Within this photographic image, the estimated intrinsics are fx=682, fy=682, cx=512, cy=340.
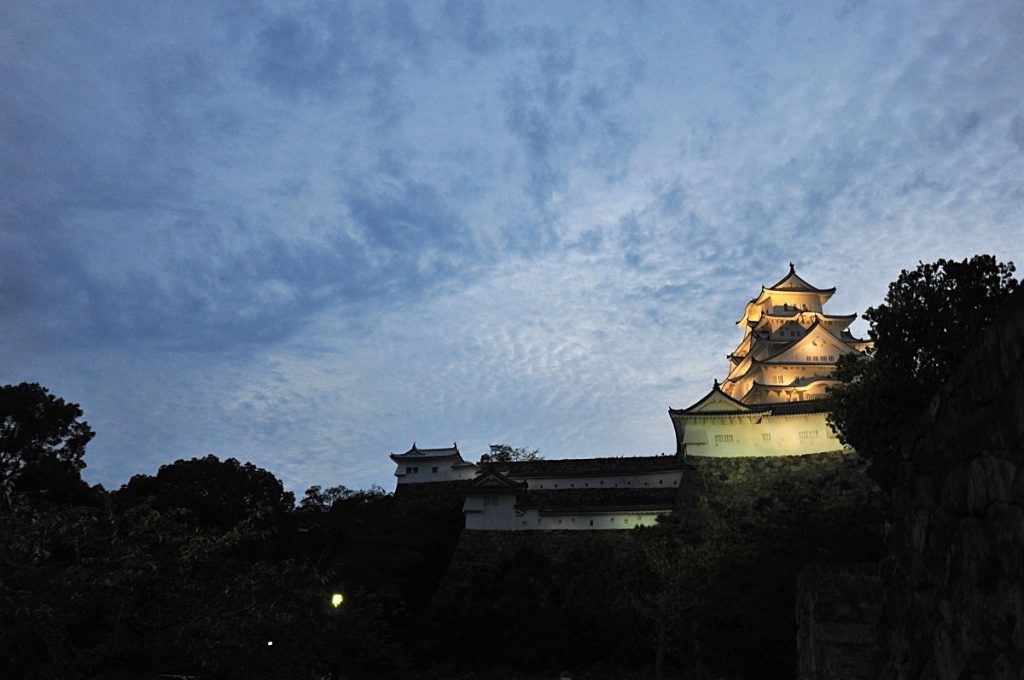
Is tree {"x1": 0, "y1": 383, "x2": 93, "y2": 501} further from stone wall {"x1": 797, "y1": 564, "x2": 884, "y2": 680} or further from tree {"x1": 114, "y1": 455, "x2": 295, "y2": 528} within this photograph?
stone wall {"x1": 797, "y1": 564, "x2": 884, "y2": 680}

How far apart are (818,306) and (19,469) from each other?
169 feet

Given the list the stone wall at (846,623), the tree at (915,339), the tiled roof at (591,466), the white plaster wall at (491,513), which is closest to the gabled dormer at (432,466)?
the tiled roof at (591,466)

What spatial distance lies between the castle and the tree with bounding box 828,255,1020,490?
Answer: 10755mm

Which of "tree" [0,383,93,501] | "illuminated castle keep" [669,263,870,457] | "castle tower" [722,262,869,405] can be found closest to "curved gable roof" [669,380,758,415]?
"illuminated castle keep" [669,263,870,457]

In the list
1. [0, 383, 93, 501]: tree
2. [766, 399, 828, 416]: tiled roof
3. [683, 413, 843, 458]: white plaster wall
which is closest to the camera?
[0, 383, 93, 501]: tree

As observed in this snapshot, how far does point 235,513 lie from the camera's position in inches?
1296

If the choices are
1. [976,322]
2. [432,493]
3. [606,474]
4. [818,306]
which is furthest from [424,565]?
[818,306]

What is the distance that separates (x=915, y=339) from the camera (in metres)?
18.4

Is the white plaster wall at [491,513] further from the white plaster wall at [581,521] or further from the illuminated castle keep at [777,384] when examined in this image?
the illuminated castle keep at [777,384]

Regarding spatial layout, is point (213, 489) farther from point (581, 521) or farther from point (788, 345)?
point (788, 345)

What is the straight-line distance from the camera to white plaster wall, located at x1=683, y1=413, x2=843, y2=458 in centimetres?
3828

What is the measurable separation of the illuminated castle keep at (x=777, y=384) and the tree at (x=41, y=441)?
30569 millimetres

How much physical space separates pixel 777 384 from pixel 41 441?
41832mm

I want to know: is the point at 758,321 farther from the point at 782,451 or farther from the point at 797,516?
the point at 797,516
